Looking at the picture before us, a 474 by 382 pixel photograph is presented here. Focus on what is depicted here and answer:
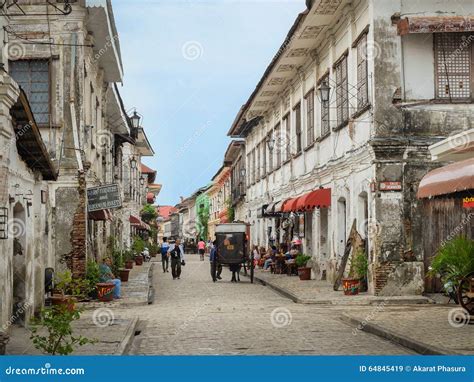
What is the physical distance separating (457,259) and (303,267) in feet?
41.5

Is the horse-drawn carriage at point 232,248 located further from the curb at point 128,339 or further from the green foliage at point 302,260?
the curb at point 128,339

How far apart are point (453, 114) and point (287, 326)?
7189 millimetres

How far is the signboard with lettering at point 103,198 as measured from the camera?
19297 millimetres

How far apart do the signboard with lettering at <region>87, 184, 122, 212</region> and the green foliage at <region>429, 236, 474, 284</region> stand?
309 inches

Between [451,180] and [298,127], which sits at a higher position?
[298,127]

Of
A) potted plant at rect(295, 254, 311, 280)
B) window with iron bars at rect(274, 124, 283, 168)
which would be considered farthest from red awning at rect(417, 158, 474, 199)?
window with iron bars at rect(274, 124, 283, 168)

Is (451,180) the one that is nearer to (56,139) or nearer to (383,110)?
(383,110)

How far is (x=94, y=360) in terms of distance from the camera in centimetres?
704

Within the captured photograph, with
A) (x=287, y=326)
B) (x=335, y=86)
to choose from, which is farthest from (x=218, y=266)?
(x=287, y=326)

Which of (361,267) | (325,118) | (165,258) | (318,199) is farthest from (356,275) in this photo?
(165,258)

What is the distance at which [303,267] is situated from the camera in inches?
1051

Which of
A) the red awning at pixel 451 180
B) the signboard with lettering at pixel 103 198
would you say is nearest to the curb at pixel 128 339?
the signboard with lettering at pixel 103 198

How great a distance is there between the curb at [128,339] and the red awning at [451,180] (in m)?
5.18

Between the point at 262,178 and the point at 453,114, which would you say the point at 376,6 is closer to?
the point at 453,114
